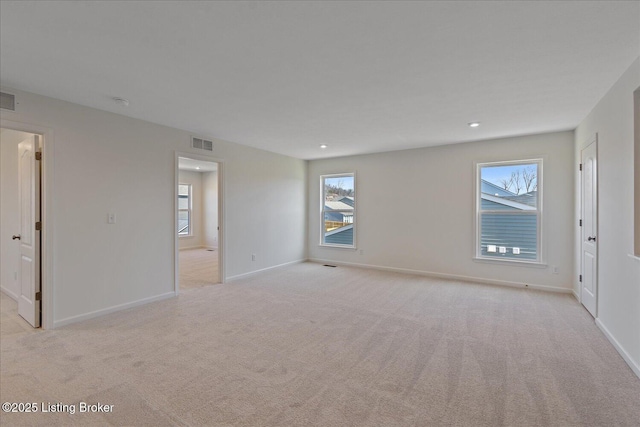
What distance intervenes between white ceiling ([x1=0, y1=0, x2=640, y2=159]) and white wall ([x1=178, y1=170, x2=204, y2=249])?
5991 mm

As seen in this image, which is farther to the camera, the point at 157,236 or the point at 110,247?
the point at 157,236

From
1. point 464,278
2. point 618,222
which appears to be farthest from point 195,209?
point 618,222

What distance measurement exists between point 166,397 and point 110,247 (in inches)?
95.9

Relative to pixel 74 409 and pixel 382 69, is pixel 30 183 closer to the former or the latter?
pixel 74 409

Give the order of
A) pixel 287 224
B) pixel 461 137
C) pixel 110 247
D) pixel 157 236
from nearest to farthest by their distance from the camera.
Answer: pixel 110 247
pixel 157 236
pixel 461 137
pixel 287 224

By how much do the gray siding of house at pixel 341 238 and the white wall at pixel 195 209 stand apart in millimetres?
4969

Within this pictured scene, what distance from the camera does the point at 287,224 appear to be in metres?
6.69

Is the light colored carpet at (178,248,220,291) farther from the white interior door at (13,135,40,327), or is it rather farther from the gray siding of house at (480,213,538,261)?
the gray siding of house at (480,213,538,261)

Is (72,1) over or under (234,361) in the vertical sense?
over

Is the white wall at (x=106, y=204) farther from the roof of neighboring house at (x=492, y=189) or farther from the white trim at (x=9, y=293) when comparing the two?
the roof of neighboring house at (x=492, y=189)

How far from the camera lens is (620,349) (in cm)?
263

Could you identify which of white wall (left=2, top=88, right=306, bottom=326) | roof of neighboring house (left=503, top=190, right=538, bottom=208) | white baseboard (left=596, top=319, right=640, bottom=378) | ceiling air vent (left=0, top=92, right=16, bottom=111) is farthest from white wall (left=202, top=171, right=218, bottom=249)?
white baseboard (left=596, top=319, right=640, bottom=378)

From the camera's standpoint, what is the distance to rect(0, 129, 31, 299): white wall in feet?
13.0

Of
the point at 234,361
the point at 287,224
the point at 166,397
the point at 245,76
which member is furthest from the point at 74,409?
the point at 287,224
